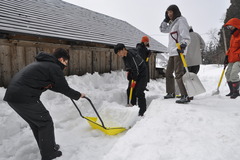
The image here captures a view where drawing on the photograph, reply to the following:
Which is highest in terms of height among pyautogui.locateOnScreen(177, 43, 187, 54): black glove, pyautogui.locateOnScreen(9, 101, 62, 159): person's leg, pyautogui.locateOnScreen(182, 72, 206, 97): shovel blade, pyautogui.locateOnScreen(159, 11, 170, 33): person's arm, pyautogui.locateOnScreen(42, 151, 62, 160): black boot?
pyautogui.locateOnScreen(159, 11, 170, 33): person's arm

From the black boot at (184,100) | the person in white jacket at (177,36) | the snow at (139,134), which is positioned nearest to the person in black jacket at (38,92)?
the snow at (139,134)

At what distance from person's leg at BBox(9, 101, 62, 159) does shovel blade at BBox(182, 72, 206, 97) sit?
2535mm

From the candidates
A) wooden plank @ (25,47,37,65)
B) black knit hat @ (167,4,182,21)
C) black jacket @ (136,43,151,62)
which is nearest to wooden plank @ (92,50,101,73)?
black jacket @ (136,43,151,62)

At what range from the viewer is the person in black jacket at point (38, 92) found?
6.99 feet

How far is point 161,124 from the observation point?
229 centimetres

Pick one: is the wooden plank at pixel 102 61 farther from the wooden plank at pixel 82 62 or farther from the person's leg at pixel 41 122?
the person's leg at pixel 41 122

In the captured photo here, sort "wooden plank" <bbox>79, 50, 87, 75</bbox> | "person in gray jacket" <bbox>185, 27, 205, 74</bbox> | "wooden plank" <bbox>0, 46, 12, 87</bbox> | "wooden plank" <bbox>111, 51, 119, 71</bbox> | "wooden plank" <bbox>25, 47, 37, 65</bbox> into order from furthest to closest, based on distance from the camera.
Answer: "wooden plank" <bbox>111, 51, 119, 71</bbox>, "wooden plank" <bbox>79, 50, 87, 75</bbox>, "wooden plank" <bbox>25, 47, 37, 65</bbox>, "wooden plank" <bbox>0, 46, 12, 87</bbox>, "person in gray jacket" <bbox>185, 27, 205, 74</bbox>

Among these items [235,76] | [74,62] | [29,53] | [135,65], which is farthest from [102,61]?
[235,76]

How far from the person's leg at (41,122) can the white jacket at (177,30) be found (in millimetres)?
2702

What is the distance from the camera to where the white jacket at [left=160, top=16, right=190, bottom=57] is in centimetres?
313

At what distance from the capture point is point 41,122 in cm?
226

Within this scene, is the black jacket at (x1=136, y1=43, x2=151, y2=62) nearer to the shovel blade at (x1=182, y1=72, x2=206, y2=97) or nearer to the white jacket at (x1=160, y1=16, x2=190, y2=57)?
the white jacket at (x1=160, y1=16, x2=190, y2=57)

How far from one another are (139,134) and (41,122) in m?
1.38

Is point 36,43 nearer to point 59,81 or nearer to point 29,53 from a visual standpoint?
point 29,53
